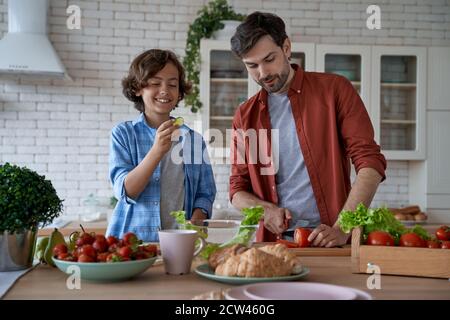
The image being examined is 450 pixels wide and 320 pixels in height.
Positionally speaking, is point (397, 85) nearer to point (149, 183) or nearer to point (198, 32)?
point (198, 32)

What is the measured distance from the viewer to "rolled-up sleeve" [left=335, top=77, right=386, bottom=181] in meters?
2.17

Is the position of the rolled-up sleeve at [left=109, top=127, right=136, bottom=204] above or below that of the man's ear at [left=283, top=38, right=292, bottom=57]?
below

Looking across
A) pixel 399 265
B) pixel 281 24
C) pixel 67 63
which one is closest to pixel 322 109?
pixel 281 24

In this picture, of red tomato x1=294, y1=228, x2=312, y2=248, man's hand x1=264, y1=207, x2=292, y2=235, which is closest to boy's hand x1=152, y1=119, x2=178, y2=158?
man's hand x1=264, y1=207, x2=292, y2=235

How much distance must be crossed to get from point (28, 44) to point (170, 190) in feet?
7.75

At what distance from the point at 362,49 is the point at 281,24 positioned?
229 cm

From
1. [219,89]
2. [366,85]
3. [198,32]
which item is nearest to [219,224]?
[219,89]

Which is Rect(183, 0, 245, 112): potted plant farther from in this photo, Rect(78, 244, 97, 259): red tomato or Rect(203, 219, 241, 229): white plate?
Rect(78, 244, 97, 259): red tomato

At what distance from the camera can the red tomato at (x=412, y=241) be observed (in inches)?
54.9


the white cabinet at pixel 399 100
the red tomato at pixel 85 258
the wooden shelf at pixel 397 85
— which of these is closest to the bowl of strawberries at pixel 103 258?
the red tomato at pixel 85 258

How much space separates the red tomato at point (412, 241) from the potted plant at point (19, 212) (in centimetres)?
101

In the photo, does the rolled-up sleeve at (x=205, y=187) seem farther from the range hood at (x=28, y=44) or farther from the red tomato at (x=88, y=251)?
the range hood at (x=28, y=44)

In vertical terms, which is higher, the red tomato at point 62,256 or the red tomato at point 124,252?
the red tomato at point 124,252

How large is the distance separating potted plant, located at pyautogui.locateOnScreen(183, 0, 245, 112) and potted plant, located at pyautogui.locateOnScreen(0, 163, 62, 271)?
9.19ft
